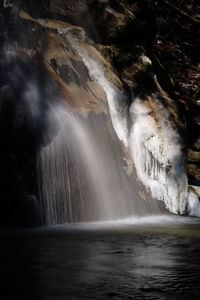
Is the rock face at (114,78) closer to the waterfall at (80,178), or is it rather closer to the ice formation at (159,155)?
the ice formation at (159,155)

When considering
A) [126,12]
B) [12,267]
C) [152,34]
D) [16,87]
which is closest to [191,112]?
[152,34]

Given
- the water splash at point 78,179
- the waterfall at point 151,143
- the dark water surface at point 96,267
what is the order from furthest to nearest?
the waterfall at point 151,143 < the water splash at point 78,179 < the dark water surface at point 96,267

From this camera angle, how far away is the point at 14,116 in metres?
6.84

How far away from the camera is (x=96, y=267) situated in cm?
323

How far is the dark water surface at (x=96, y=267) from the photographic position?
2492mm

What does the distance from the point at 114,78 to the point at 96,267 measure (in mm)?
8790

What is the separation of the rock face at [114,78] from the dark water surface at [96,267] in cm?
305

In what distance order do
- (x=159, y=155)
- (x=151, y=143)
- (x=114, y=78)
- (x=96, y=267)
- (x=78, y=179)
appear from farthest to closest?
(x=159, y=155)
(x=151, y=143)
(x=114, y=78)
(x=78, y=179)
(x=96, y=267)

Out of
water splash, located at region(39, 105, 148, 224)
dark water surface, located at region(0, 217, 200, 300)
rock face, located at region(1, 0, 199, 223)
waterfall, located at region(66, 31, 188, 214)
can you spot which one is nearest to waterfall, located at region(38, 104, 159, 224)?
water splash, located at region(39, 105, 148, 224)

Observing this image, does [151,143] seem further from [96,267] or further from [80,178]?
[96,267]

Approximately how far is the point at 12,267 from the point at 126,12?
10577 millimetres

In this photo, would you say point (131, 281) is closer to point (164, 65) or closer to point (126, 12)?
point (126, 12)

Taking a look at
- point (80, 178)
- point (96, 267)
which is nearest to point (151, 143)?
point (80, 178)

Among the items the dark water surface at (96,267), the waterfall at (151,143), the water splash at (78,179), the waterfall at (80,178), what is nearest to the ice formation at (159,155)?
the waterfall at (151,143)
